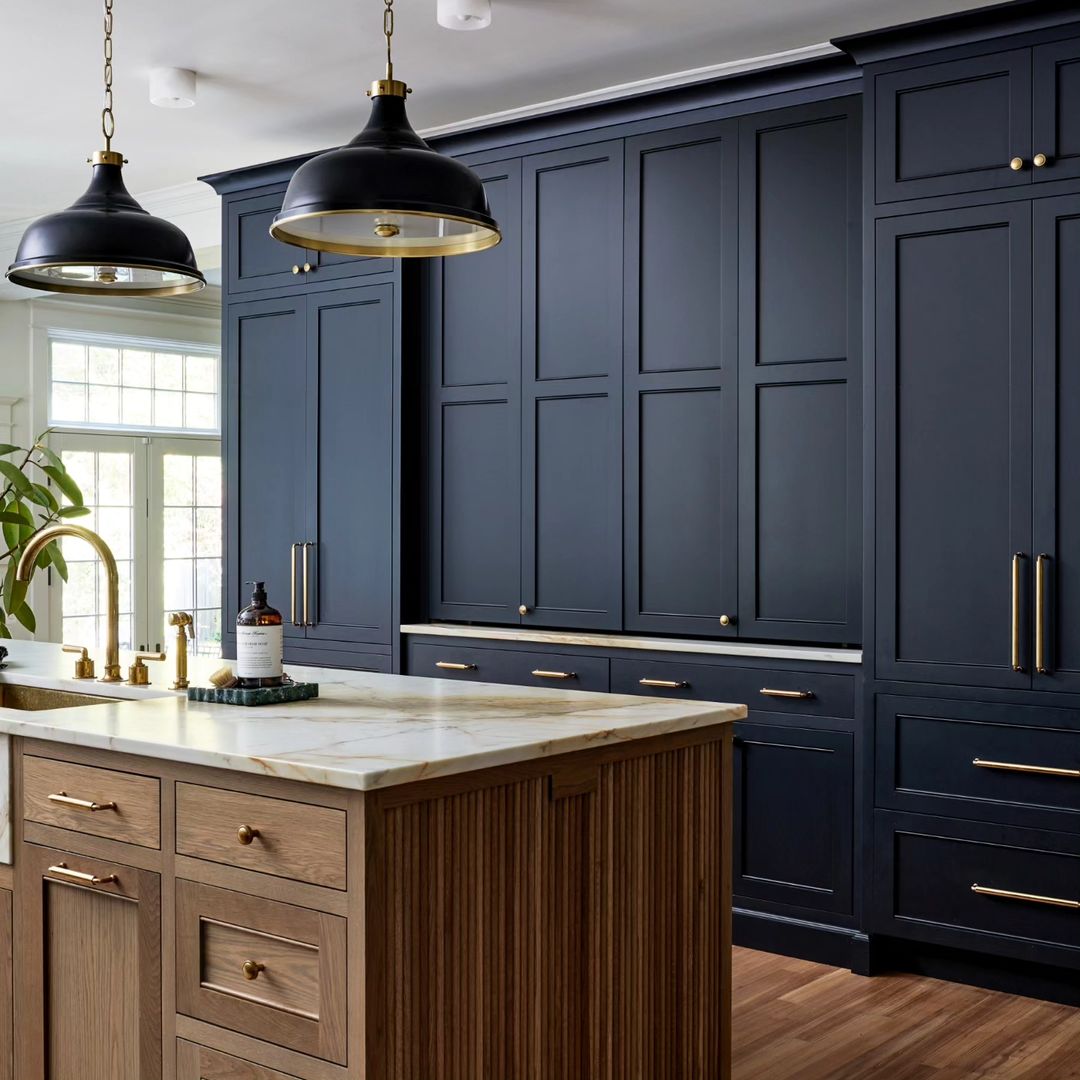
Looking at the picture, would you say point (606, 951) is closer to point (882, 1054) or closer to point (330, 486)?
point (882, 1054)

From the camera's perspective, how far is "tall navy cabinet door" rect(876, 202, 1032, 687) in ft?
11.1

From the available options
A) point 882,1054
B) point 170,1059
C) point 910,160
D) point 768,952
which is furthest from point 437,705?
point 910,160

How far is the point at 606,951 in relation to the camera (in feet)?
7.44

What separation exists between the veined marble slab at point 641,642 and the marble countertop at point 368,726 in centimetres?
118

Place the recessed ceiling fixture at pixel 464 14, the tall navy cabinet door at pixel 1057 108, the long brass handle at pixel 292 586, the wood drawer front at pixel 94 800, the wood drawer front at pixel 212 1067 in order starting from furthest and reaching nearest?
the long brass handle at pixel 292 586, the recessed ceiling fixture at pixel 464 14, the tall navy cabinet door at pixel 1057 108, the wood drawer front at pixel 94 800, the wood drawer front at pixel 212 1067

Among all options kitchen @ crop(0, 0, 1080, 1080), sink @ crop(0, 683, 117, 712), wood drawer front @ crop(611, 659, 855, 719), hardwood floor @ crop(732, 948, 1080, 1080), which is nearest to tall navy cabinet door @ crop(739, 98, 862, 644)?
kitchen @ crop(0, 0, 1080, 1080)

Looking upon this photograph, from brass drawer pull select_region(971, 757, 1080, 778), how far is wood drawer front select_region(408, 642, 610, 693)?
121 centimetres

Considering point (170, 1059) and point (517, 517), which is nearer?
point (170, 1059)

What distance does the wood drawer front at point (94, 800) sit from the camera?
2156 millimetres

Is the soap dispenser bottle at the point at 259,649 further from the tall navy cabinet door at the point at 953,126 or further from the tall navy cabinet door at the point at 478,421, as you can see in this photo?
the tall navy cabinet door at the point at 953,126

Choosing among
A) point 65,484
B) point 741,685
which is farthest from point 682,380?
point 65,484

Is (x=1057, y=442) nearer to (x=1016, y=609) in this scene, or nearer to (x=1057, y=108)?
(x=1016, y=609)

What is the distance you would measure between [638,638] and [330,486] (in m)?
1.44

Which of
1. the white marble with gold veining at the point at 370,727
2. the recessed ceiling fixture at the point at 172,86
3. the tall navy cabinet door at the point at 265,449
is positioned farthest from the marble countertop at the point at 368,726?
the recessed ceiling fixture at the point at 172,86
